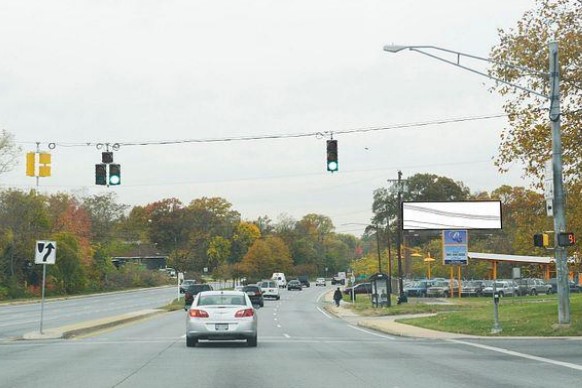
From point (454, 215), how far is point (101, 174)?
62193 millimetres

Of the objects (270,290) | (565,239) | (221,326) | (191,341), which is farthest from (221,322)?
(270,290)

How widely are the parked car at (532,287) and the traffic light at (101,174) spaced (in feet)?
162

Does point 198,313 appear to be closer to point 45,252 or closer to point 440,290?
point 45,252

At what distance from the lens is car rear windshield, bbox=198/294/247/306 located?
20219mm

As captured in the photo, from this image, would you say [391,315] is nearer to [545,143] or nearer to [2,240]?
[545,143]

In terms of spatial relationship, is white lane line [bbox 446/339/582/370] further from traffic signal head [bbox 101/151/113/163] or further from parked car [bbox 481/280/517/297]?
parked car [bbox 481/280/517/297]

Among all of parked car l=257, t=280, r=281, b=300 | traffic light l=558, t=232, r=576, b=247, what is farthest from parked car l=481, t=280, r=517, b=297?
traffic light l=558, t=232, r=576, b=247

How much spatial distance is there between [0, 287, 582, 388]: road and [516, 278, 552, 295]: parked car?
47.6 meters

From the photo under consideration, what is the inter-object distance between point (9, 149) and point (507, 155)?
51176 mm

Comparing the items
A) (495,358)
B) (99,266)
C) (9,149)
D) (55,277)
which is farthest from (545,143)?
(99,266)

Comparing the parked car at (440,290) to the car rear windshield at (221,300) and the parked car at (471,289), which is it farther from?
the car rear windshield at (221,300)

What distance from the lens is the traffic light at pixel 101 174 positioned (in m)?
26.3

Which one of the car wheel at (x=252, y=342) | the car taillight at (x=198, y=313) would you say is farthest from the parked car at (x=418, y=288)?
the car taillight at (x=198, y=313)

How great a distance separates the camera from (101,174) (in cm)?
2630
